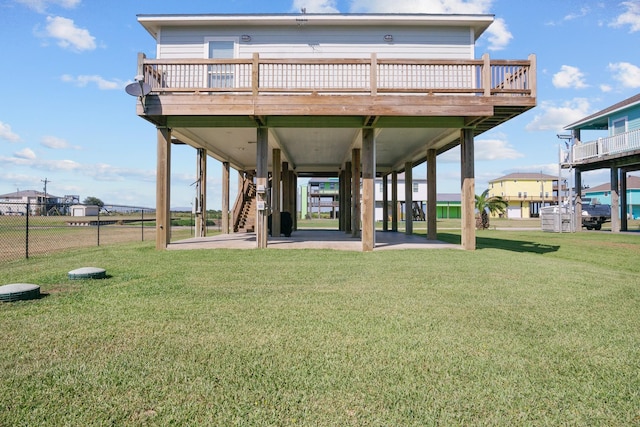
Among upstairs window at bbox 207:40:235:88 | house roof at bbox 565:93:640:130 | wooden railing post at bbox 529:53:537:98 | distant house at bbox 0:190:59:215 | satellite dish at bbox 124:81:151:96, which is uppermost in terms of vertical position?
house roof at bbox 565:93:640:130

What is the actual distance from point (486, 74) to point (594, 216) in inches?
836

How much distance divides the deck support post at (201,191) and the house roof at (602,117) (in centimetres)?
2291

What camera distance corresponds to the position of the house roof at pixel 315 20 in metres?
11.8

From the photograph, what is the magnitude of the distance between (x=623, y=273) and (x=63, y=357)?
8825 millimetres

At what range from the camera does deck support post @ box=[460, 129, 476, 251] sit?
1077 cm

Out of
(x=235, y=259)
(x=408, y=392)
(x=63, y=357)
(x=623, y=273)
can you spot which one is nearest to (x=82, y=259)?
(x=235, y=259)

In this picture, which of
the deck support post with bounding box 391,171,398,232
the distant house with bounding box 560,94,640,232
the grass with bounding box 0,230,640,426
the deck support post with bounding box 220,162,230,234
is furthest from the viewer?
the deck support post with bounding box 391,171,398,232

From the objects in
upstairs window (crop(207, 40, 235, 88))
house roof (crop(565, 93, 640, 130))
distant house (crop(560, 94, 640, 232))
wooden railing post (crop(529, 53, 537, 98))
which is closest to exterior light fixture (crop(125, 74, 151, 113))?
upstairs window (crop(207, 40, 235, 88))

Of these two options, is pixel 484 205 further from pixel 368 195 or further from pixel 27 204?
pixel 27 204

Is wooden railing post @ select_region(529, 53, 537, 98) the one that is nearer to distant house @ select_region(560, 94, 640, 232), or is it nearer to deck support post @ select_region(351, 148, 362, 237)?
deck support post @ select_region(351, 148, 362, 237)

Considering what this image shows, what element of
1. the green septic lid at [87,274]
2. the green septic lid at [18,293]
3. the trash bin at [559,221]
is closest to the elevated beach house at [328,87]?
the green septic lid at [87,274]

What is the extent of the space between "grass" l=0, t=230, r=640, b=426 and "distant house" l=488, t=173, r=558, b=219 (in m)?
55.9

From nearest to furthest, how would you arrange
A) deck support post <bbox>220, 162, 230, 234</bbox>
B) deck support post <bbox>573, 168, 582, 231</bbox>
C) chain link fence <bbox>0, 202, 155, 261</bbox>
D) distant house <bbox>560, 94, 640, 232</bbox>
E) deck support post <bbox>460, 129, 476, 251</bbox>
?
deck support post <bbox>460, 129, 476, 251</bbox>
chain link fence <bbox>0, 202, 155, 261</bbox>
deck support post <bbox>220, 162, 230, 234</bbox>
distant house <bbox>560, 94, 640, 232</bbox>
deck support post <bbox>573, 168, 582, 231</bbox>

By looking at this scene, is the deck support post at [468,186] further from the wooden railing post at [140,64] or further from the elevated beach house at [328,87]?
the wooden railing post at [140,64]
